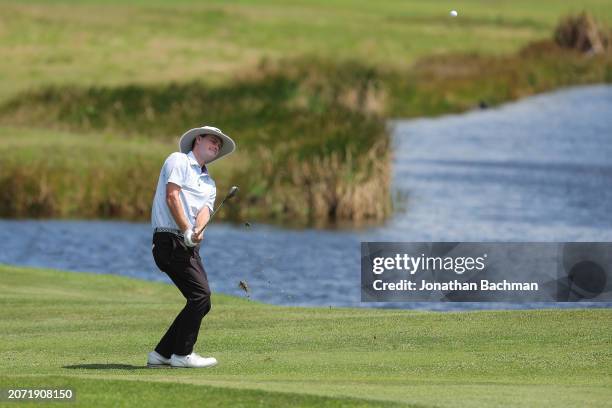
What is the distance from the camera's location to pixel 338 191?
4134cm

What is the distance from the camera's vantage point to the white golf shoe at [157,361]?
46.9ft

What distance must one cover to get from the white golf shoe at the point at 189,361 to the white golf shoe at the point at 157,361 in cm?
8

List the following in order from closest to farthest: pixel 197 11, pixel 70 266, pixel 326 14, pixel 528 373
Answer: pixel 528 373, pixel 70 266, pixel 197 11, pixel 326 14

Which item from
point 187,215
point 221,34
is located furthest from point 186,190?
point 221,34

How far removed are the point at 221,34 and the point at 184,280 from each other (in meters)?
87.1

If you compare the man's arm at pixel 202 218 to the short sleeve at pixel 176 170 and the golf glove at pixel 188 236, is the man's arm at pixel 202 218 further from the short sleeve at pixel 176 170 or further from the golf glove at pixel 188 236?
the short sleeve at pixel 176 170

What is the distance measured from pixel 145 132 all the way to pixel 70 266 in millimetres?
16372

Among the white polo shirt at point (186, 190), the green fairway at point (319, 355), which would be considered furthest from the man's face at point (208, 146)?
the green fairway at point (319, 355)

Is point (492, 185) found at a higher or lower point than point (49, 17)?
lower

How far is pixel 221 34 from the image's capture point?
10012cm

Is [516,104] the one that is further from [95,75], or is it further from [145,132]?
[145,132]

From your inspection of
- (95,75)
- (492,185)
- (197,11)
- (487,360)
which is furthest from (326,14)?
(487,360)

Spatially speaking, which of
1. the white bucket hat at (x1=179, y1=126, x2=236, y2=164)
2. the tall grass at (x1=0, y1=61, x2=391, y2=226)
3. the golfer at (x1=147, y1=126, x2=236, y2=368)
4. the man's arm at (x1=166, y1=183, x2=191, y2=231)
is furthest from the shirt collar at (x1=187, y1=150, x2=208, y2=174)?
the tall grass at (x1=0, y1=61, x2=391, y2=226)

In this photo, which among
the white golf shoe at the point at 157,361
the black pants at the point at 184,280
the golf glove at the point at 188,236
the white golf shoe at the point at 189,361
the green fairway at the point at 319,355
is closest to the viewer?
the green fairway at the point at 319,355
